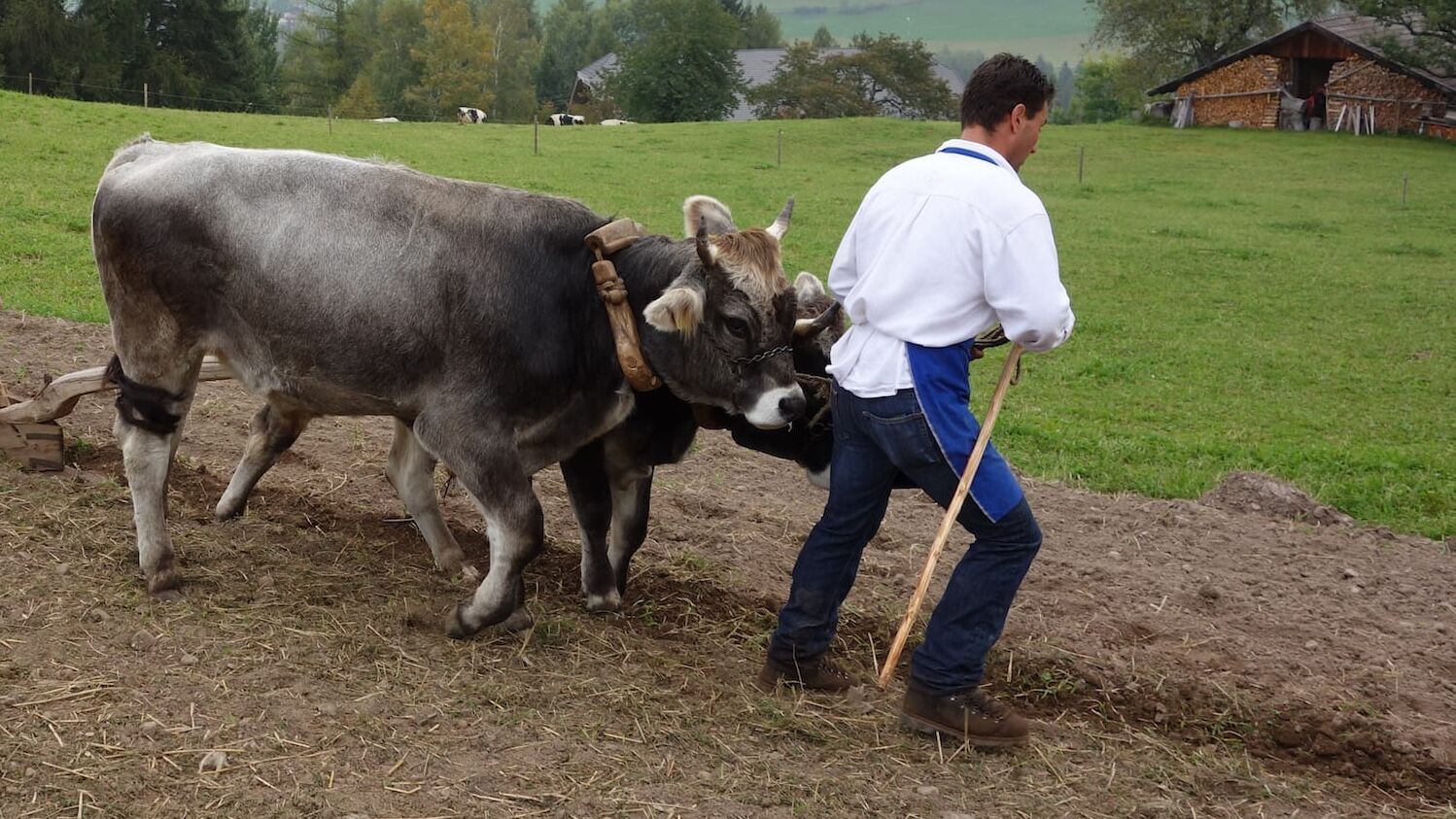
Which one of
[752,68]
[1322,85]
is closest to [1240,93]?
[1322,85]

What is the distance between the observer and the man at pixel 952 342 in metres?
4.77

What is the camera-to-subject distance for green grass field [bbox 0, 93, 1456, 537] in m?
11.1

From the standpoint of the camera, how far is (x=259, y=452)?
739cm

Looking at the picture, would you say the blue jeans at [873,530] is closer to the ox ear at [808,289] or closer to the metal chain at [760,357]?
the metal chain at [760,357]

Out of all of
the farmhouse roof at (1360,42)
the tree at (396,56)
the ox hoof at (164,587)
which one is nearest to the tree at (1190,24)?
the farmhouse roof at (1360,42)

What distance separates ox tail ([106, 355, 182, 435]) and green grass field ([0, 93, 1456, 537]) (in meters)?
4.23

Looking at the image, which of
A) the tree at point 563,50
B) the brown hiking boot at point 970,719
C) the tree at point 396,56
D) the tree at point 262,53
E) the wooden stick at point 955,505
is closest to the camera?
the wooden stick at point 955,505

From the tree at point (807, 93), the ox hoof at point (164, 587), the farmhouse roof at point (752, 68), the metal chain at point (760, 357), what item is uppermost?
the farmhouse roof at point (752, 68)

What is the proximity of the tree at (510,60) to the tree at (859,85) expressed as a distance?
19365 millimetres

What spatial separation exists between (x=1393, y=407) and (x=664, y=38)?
61968 millimetres

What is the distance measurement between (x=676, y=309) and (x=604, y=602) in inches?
69.3

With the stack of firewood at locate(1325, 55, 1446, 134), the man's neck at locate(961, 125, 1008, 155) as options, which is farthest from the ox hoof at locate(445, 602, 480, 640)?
the stack of firewood at locate(1325, 55, 1446, 134)

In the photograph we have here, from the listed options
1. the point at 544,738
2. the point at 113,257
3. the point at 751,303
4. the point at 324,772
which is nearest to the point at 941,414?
the point at 751,303

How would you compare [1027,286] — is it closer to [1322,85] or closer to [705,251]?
[705,251]
